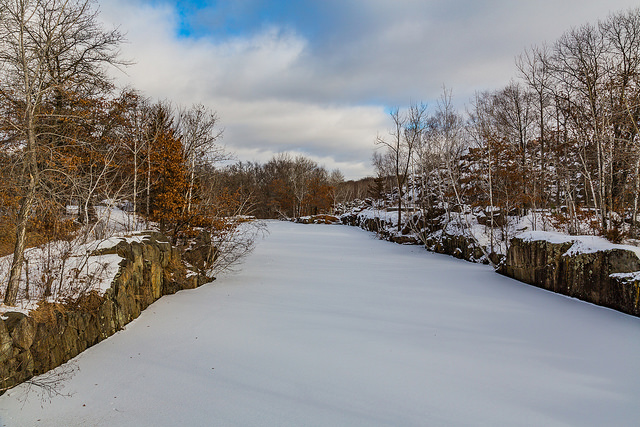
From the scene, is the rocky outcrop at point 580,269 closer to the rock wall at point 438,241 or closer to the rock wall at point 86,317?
the rock wall at point 438,241

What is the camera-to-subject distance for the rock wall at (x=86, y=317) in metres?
3.68

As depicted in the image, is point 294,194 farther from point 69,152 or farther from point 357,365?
point 357,365

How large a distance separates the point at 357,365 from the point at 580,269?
19.3 feet

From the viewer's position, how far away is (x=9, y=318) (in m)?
3.74

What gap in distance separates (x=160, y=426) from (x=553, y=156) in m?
18.1

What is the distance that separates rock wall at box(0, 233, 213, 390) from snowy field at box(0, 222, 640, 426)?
0.24 meters

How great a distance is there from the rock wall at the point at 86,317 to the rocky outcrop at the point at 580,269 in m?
8.98

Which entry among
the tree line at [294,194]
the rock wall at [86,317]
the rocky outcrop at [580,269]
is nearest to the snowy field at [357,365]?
the rock wall at [86,317]

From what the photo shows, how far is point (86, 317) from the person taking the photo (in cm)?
478

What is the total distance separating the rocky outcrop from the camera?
240 inches

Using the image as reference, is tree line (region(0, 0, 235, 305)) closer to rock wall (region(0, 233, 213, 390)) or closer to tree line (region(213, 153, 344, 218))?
rock wall (region(0, 233, 213, 390))

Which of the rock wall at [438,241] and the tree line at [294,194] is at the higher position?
the tree line at [294,194]

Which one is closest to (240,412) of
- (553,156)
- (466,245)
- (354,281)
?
(354,281)

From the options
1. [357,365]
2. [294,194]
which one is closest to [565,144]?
[357,365]
